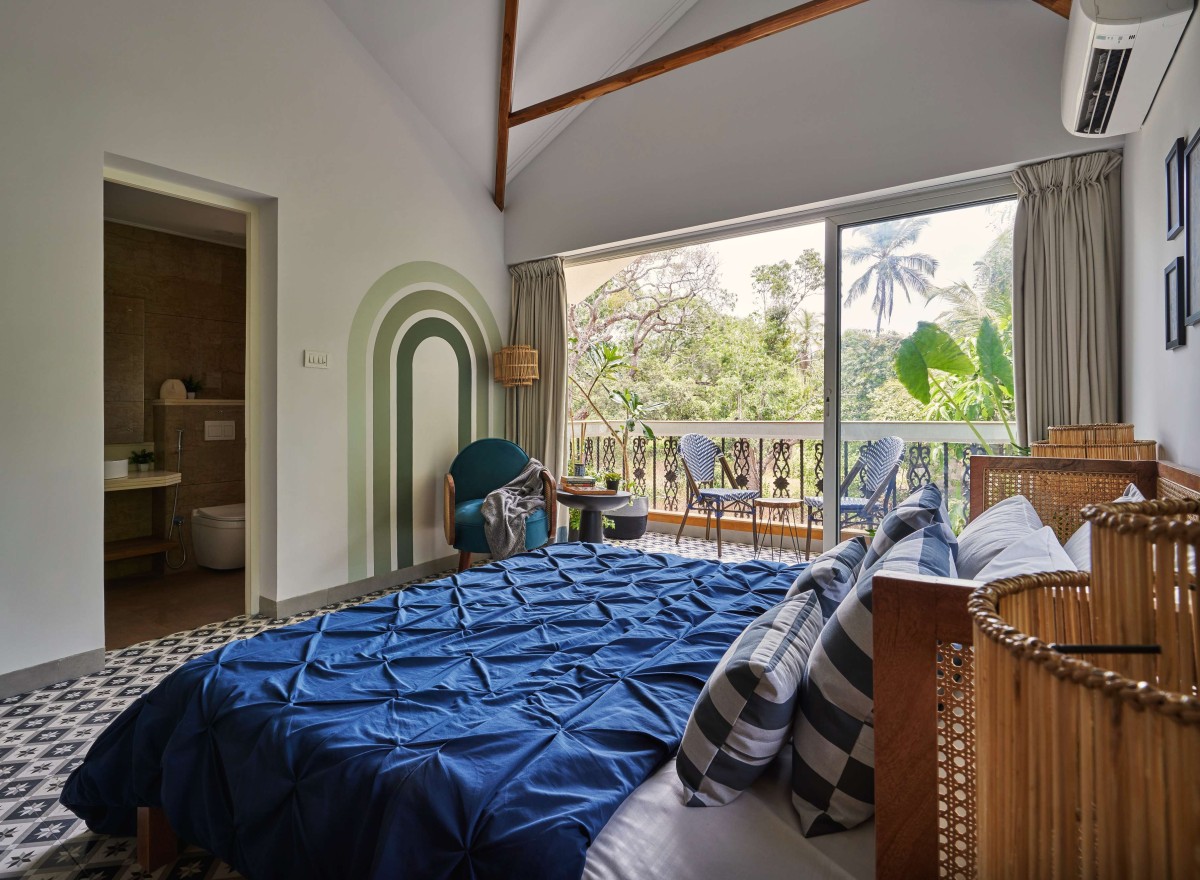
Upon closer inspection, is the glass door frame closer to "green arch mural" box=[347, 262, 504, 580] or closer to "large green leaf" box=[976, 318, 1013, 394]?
"large green leaf" box=[976, 318, 1013, 394]

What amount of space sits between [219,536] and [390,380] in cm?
176

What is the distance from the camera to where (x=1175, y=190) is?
1962mm

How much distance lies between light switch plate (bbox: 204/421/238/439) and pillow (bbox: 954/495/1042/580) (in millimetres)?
5439

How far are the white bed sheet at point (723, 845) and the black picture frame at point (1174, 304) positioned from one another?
6.15ft

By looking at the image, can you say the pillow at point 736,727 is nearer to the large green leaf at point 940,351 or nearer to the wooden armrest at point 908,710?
the wooden armrest at point 908,710

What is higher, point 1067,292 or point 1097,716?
point 1067,292

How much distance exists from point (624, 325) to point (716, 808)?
30.4 feet

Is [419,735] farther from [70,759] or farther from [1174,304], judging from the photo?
[1174,304]

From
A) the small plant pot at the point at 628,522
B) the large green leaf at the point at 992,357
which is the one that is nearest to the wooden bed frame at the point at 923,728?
the large green leaf at the point at 992,357

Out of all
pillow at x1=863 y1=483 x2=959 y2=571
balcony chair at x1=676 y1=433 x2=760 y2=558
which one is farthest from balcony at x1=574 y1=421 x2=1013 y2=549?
pillow at x1=863 y1=483 x2=959 y2=571

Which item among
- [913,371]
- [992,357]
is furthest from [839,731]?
[992,357]

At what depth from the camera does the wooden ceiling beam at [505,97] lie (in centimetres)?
401

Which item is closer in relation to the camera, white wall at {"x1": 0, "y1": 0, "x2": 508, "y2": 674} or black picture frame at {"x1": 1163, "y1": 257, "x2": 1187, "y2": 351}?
black picture frame at {"x1": 1163, "y1": 257, "x2": 1187, "y2": 351}

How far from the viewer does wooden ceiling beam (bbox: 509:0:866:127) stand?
10.9ft
